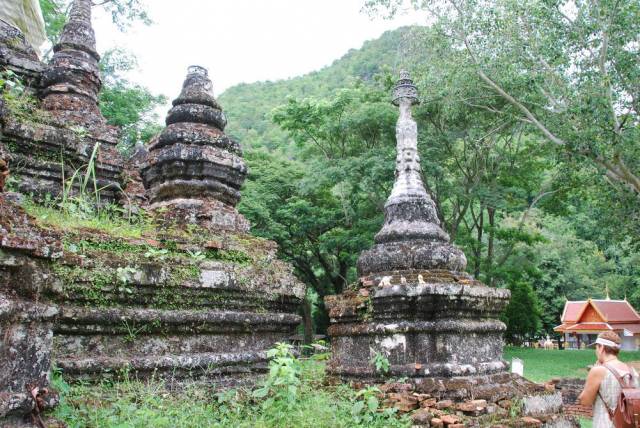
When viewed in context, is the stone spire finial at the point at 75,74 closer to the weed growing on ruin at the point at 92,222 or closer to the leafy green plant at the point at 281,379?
the weed growing on ruin at the point at 92,222

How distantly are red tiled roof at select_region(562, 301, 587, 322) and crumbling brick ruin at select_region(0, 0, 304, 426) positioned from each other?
2448 cm

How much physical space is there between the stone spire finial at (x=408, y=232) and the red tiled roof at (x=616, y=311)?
23116 millimetres

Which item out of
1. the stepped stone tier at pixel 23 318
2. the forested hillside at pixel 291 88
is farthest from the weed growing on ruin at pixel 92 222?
the forested hillside at pixel 291 88

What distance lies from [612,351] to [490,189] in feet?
40.6

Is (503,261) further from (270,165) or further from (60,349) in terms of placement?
(60,349)

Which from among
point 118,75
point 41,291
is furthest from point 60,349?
point 118,75

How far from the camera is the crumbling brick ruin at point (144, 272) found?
2096 millimetres

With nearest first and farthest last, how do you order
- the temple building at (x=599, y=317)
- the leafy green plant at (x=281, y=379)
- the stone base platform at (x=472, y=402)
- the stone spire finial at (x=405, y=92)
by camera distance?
1. the leafy green plant at (x=281, y=379)
2. the stone base platform at (x=472, y=402)
3. the stone spire finial at (x=405, y=92)
4. the temple building at (x=599, y=317)

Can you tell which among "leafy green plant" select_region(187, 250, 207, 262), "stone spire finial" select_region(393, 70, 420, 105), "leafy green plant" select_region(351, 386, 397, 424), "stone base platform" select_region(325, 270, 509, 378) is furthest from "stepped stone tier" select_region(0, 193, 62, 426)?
"stone spire finial" select_region(393, 70, 420, 105)

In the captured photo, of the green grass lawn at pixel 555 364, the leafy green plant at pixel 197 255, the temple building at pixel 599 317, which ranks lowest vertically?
the green grass lawn at pixel 555 364

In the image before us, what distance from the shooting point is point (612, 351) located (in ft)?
12.2

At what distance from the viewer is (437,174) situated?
1492 centimetres

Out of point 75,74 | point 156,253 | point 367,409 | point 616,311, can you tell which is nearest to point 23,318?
point 156,253

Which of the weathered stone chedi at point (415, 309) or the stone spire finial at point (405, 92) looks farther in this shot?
the stone spire finial at point (405, 92)
